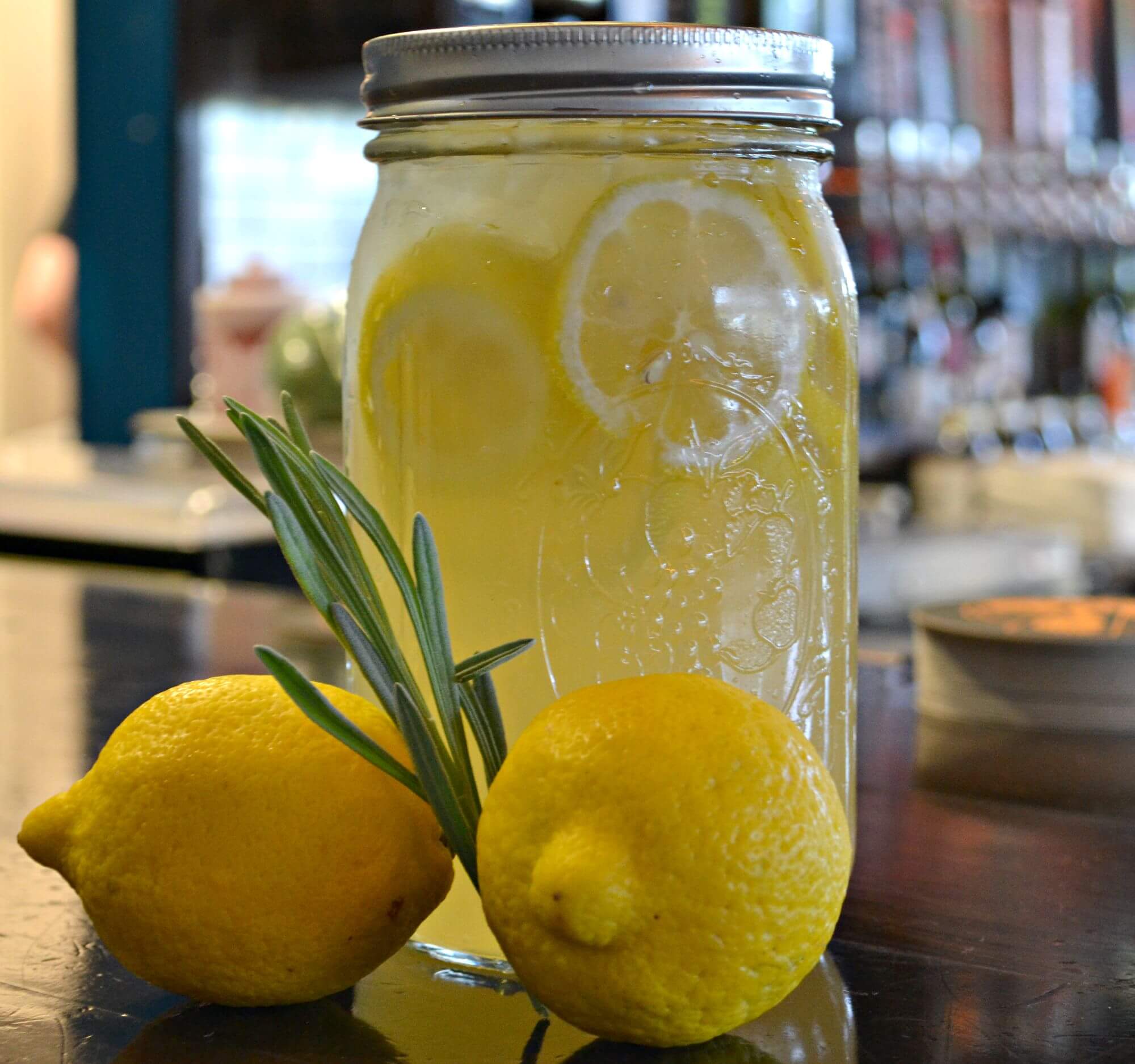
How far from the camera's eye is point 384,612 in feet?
1.33

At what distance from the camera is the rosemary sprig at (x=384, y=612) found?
38cm

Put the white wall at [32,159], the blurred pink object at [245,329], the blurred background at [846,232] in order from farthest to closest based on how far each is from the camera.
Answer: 1. the white wall at [32,159]
2. the blurred background at [846,232]
3. the blurred pink object at [245,329]

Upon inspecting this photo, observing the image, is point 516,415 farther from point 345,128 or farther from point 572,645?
point 345,128

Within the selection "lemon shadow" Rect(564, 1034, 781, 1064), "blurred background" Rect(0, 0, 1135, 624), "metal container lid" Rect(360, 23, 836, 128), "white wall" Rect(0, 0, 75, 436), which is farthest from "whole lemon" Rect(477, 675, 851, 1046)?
"white wall" Rect(0, 0, 75, 436)

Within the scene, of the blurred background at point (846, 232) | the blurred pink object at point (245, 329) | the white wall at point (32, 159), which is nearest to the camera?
the blurred pink object at point (245, 329)

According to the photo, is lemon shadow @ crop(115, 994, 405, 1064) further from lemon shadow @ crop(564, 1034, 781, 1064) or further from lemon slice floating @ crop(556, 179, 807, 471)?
lemon slice floating @ crop(556, 179, 807, 471)

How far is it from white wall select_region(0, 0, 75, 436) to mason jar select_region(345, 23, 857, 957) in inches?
143

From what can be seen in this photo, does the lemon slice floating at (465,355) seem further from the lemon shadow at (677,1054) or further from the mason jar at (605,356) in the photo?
the lemon shadow at (677,1054)

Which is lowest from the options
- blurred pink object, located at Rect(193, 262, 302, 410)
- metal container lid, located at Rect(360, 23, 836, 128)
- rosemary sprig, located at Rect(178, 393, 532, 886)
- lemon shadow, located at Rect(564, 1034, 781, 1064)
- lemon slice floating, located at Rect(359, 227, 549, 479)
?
lemon shadow, located at Rect(564, 1034, 781, 1064)

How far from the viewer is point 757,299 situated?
1.37 ft

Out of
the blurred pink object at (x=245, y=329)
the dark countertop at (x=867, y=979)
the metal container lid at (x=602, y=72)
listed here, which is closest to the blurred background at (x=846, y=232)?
the blurred pink object at (x=245, y=329)

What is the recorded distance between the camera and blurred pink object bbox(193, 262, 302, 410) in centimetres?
231

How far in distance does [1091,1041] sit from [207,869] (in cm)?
21

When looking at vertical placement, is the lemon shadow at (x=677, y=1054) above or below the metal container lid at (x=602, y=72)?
below
